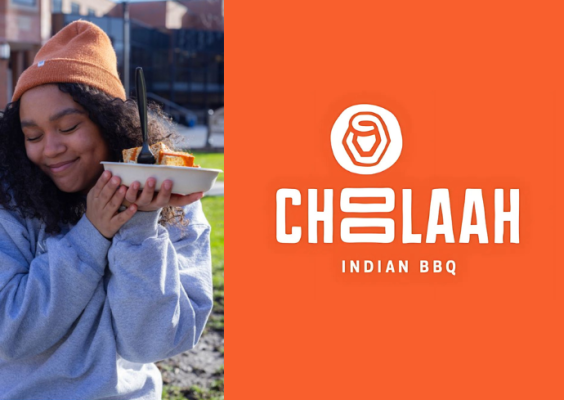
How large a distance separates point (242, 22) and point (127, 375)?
1.11 m

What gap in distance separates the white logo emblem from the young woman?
21.6 inches

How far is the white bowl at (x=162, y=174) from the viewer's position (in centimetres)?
154

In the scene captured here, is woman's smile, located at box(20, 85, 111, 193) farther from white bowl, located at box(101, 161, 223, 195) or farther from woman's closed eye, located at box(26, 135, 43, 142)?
white bowl, located at box(101, 161, 223, 195)

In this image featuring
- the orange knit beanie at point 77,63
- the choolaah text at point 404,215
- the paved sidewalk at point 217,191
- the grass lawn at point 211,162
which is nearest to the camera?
the orange knit beanie at point 77,63

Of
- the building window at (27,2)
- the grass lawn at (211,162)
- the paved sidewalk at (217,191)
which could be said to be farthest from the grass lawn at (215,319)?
the building window at (27,2)

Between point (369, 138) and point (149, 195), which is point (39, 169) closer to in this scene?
point (149, 195)

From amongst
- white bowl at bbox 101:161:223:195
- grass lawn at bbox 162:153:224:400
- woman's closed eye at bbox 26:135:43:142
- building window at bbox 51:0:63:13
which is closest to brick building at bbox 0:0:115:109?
building window at bbox 51:0:63:13

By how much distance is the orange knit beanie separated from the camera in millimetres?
1747

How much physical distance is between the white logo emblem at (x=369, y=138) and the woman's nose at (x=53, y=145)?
805 millimetres

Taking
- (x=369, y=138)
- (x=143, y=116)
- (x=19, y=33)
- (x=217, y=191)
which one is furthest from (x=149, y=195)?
(x=19, y=33)

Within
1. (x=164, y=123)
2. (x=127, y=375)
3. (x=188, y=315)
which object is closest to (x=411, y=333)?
(x=188, y=315)

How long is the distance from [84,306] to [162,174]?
439 millimetres

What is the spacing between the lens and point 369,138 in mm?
1936

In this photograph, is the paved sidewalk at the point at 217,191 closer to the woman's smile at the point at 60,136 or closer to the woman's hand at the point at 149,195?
the woman's smile at the point at 60,136
